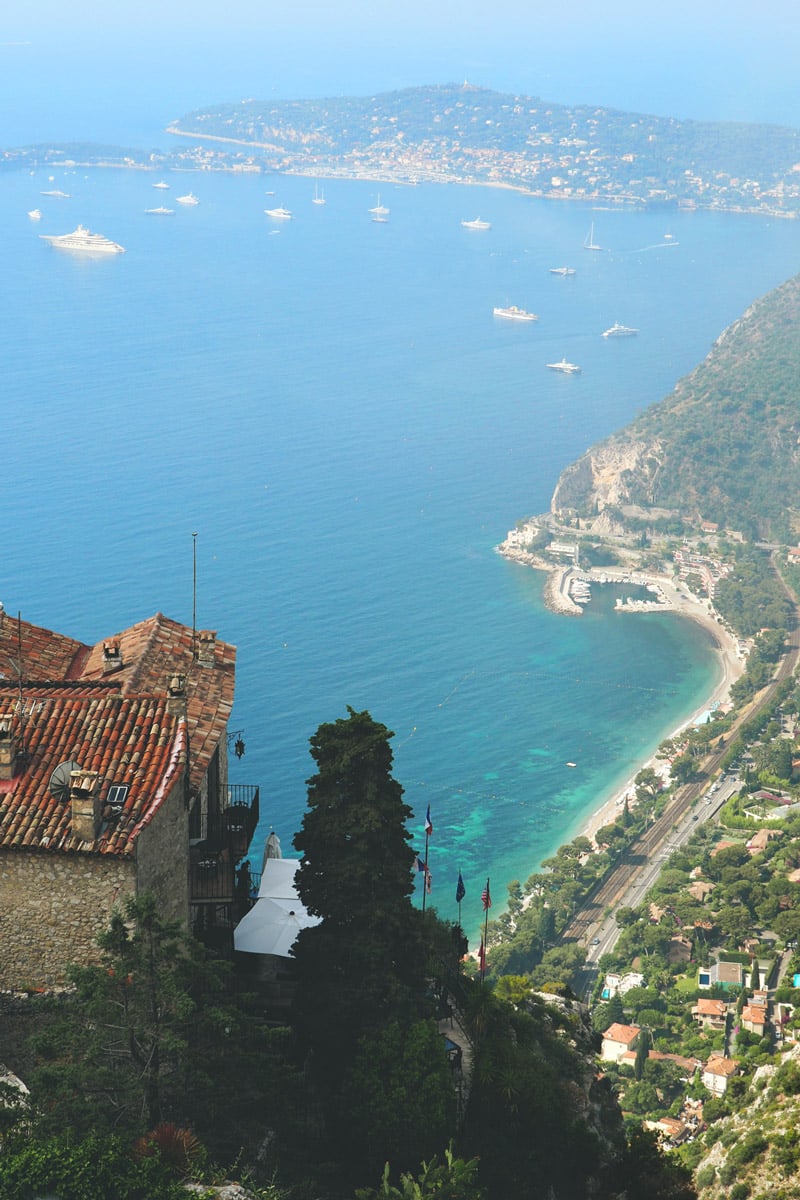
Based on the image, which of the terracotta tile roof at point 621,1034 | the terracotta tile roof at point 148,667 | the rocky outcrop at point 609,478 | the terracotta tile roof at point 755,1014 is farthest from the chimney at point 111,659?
the rocky outcrop at point 609,478

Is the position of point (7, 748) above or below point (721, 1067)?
above

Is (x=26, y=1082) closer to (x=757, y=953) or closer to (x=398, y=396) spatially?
(x=757, y=953)

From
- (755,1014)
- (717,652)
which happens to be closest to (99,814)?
(755,1014)

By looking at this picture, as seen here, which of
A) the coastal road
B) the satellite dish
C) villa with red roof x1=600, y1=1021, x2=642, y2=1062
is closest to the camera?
the satellite dish

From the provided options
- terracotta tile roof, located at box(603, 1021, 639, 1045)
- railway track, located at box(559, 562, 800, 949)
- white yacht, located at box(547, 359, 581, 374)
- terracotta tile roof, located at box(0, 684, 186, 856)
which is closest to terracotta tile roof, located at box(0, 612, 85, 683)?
terracotta tile roof, located at box(0, 684, 186, 856)

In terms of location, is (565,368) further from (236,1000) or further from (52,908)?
(52,908)

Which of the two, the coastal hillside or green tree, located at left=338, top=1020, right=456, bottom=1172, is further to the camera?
the coastal hillside

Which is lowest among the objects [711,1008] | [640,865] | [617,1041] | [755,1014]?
[617,1041]

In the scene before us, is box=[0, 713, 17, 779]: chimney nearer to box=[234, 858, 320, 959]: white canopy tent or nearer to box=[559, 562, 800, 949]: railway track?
box=[234, 858, 320, 959]: white canopy tent
